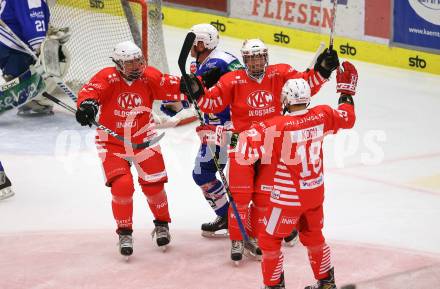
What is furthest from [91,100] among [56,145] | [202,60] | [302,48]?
[302,48]

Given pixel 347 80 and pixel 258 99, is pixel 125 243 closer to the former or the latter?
pixel 258 99

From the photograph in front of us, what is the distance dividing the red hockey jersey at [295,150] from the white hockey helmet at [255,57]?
0.75m

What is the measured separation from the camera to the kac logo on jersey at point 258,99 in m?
6.11

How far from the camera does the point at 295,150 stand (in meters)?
5.27

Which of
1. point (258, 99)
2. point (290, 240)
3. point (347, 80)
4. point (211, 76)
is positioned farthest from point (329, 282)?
point (211, 76)

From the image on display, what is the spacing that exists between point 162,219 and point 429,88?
4.66m

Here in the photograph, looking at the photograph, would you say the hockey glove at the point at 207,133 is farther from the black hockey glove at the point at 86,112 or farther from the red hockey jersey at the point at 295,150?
the red hockey jersey at the point at 295,150

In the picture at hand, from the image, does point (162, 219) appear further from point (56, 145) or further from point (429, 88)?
point (429, 88)

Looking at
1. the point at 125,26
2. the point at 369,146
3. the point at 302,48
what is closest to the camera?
the point at 369,146

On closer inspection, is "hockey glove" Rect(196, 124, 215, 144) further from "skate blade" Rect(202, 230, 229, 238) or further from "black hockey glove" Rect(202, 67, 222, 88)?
"skate blade" Rect(202, 230, 229, 238)

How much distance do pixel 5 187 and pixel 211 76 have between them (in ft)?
6.83

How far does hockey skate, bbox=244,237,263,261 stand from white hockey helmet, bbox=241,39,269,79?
3.40 ft

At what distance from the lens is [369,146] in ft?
28.7
